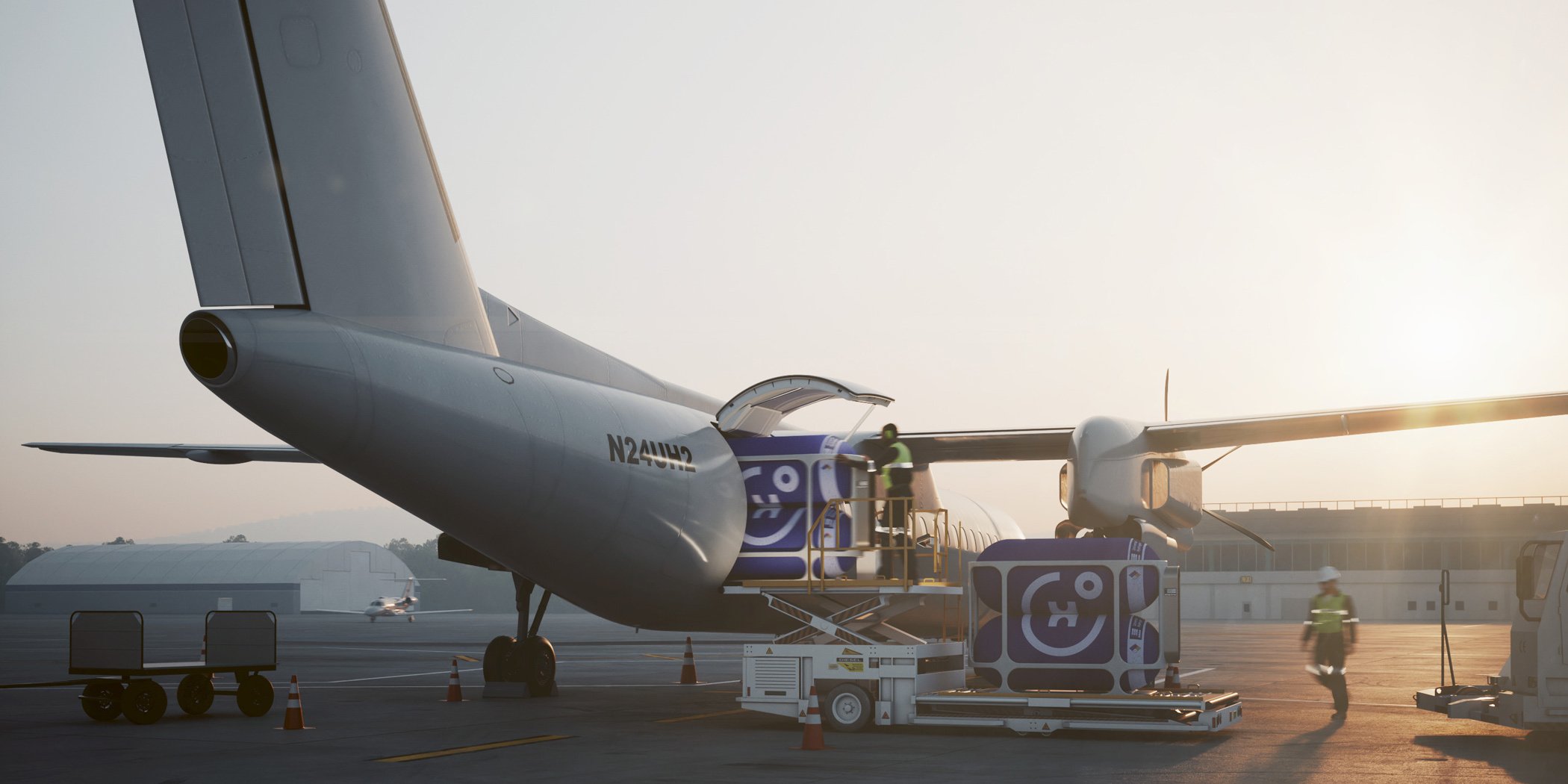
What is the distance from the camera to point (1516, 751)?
12.6m

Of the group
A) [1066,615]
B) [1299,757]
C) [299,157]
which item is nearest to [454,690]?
[1066,615]

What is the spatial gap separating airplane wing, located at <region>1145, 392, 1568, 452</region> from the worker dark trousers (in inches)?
125

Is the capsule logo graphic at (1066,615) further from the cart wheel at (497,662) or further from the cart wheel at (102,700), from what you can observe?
the cart wheel at (102,700)

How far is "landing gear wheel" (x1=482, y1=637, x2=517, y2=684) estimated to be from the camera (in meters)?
18.4

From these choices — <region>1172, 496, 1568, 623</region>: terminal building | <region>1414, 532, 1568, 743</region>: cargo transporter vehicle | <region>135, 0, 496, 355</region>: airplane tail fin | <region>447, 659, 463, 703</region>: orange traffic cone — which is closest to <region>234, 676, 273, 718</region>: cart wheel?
<region>447, 659, 463, 703</region>: orange traffic cone

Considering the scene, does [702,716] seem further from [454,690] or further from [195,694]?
[195,694]

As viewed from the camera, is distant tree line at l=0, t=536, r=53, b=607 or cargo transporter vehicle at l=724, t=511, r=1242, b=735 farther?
distant tree line at l=0, t=536, r=53, b=607

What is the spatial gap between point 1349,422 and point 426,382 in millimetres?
13234

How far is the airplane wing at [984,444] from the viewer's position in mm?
18719

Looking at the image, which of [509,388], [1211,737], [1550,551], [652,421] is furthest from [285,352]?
[1550,551]

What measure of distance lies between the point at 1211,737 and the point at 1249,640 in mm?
34922

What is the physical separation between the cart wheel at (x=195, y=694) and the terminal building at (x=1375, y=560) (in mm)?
75257

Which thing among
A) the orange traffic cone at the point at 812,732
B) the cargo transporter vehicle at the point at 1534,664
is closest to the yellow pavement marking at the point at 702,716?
the orange traffic cone at the point at 812,732

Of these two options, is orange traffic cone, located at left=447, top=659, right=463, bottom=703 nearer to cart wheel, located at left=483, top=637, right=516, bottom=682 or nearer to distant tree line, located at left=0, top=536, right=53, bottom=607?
cart wheel, located at left=483, top=637, right=516, bottom=682
